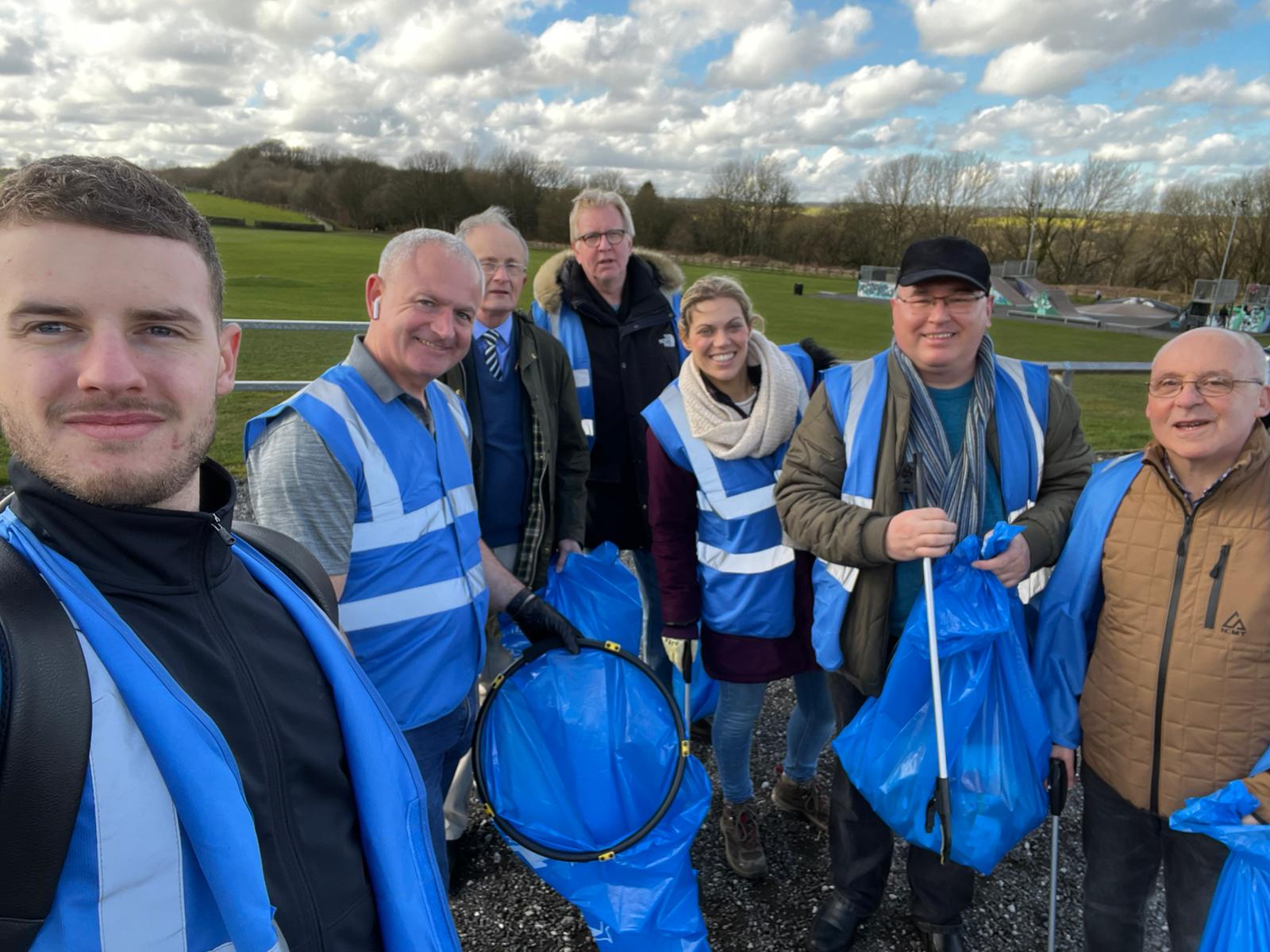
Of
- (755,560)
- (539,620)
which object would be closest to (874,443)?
(755,560)

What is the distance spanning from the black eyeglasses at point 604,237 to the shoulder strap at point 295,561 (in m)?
2.27

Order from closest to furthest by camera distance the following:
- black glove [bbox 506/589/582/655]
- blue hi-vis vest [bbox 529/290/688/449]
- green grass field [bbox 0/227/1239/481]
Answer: black glove [bbox 506/589/582/655], blue hi-vis vest [bbox 529/290/688/449], green grass field [bbox 0/227/1239/481]

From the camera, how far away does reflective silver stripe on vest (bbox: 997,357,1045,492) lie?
7.17 feet

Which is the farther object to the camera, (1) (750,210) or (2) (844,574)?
(1) (750,210)

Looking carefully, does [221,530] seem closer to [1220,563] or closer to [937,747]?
[937,747]

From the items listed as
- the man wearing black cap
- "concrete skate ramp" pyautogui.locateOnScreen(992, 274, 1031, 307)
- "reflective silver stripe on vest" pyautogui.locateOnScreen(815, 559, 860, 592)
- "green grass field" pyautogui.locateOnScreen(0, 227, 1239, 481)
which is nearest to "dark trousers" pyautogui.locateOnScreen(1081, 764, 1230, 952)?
the man wearing black cap

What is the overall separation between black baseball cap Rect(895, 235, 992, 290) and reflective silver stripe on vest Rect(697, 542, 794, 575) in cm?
98

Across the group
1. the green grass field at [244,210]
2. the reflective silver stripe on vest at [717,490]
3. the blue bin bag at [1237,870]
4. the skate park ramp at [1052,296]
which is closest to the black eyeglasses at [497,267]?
the reflective silver stripe on vest at [717,490]

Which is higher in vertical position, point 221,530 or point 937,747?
point 221,530

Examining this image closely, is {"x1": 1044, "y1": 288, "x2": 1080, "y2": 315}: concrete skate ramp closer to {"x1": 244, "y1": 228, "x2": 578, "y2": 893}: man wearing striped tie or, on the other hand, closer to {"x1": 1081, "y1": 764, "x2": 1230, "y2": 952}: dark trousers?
{"x1": 1081, "y1": 764, "x2": 1230, "y2": 952}: dark trousers

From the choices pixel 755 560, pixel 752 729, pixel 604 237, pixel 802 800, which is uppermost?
pixel 604 237

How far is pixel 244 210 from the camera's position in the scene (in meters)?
72.5

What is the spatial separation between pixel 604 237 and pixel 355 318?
19.7 meters

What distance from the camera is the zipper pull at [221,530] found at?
1.08m
